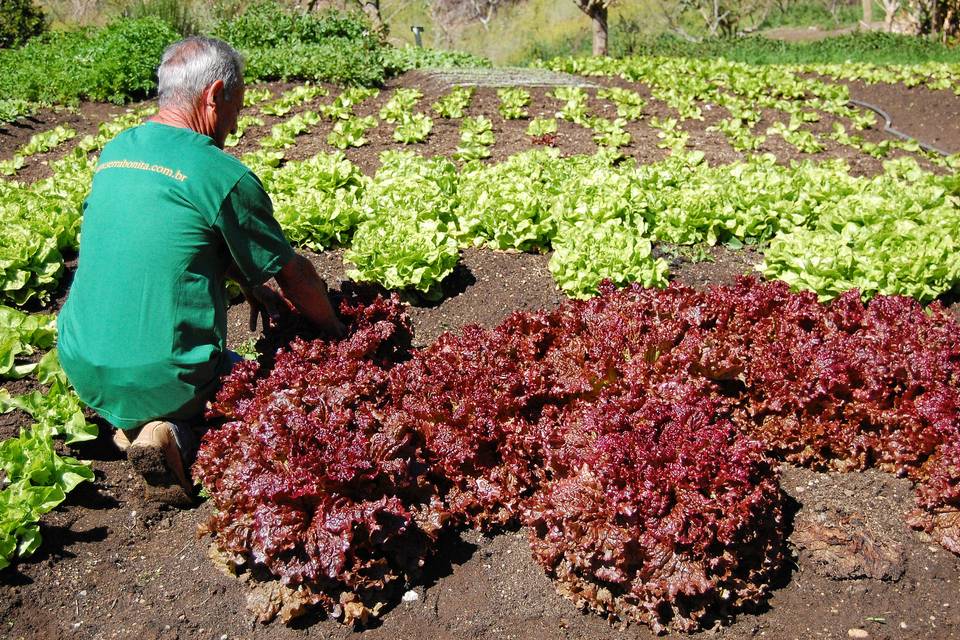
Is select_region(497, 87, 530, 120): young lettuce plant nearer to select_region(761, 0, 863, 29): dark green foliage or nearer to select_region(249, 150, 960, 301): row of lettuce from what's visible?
select_region(249, 150, 960, 301): row of lettuce

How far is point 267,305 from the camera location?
4.44m

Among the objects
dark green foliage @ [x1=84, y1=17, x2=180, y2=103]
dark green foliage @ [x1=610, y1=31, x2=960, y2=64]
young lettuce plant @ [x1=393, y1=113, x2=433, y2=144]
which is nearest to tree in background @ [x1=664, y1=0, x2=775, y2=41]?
dark green foliage @ [x1=610, y1=31, x2=960, y2=64]

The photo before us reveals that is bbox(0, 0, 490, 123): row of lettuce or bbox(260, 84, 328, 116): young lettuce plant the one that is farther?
bbox(0, 0, 490, 123): row of lettuce

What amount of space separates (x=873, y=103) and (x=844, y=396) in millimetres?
12007

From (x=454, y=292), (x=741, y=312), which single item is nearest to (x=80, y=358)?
(x=454, y=292)

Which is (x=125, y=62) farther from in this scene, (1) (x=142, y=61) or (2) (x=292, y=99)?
(2) (x=292, y=99)

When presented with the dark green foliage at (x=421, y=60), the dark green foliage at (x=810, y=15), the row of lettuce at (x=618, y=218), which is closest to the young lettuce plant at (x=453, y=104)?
the row of lettuce at (x=618, y=218)

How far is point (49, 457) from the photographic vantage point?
3.82m

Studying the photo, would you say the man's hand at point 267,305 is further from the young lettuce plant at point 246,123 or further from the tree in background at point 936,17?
the tree in background at point 936,17

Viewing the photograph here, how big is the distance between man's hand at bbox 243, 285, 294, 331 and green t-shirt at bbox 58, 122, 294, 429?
548 millimetres

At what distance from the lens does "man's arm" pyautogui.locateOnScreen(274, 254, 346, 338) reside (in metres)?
3.96

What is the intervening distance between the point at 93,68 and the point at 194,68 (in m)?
10.0

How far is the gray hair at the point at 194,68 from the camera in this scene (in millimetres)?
3707

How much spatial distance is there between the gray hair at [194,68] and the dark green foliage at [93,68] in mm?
9247
